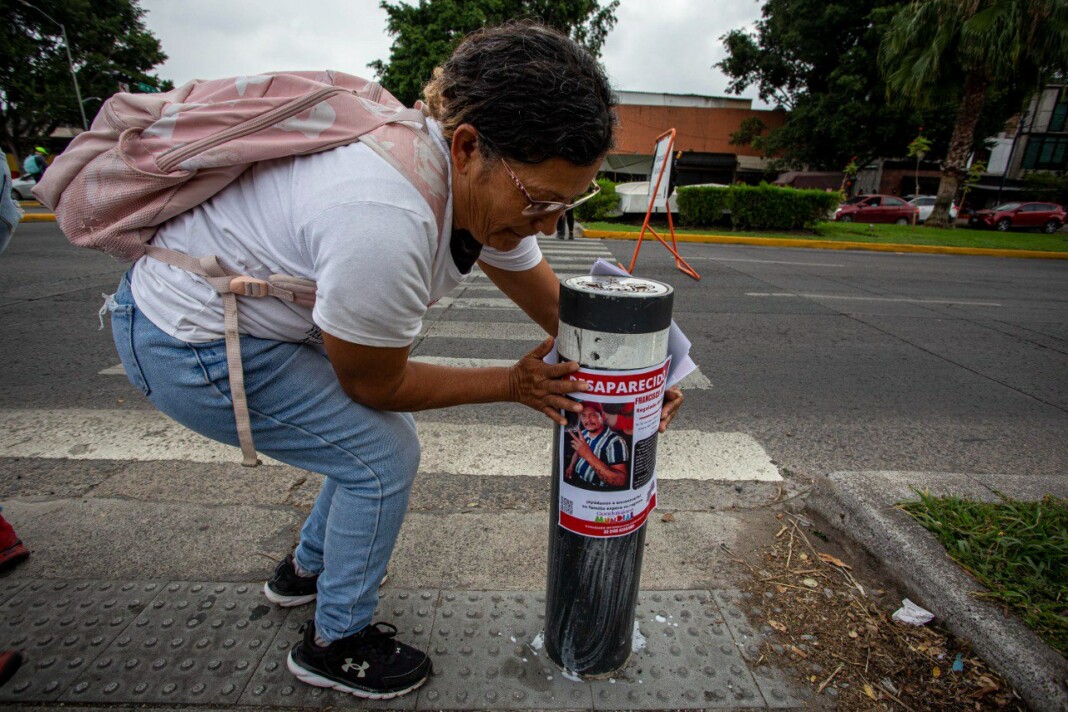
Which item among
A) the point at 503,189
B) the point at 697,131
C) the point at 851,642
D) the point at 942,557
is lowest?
the point at 851,642

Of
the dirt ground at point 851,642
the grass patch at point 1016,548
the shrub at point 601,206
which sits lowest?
the dirt ground at point 851,642

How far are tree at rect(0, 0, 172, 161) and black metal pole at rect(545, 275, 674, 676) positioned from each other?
121 feet

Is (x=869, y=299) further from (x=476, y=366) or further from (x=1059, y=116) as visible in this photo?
(x=1059, y=116)

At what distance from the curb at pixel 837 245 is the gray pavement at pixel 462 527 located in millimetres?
8882

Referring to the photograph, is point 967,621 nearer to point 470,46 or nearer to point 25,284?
point 470,46

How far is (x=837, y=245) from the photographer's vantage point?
14359 mm

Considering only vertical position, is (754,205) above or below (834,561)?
above

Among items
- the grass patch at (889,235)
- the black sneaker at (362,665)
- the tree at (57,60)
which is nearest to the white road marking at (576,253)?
the grass patch at (889,235)

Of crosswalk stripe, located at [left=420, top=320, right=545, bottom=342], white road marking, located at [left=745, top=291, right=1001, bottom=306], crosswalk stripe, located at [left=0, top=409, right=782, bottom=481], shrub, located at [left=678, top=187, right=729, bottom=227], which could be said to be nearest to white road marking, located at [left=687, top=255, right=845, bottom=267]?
white road marking, located at [left=745, top=291, right=1001, bottom=306]

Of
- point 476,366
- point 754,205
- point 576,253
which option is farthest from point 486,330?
point 754,205

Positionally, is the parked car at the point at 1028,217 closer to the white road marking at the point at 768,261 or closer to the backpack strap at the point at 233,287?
the white road marking at the point at 768,261

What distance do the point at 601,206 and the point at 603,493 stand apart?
53.0 feet

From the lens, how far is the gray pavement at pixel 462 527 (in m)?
1.71

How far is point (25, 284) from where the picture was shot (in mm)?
6770
